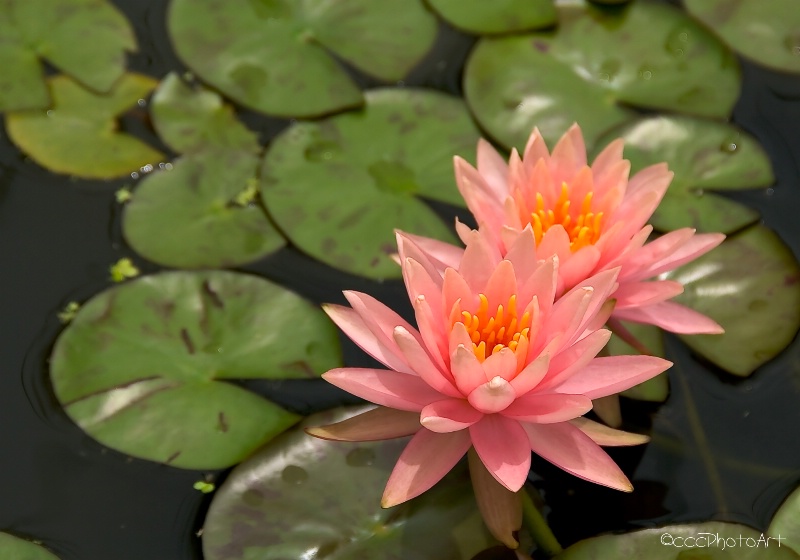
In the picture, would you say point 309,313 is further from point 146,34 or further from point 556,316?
point 146,34

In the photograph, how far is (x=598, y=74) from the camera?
2531mm

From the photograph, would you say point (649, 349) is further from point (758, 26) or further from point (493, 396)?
point (758, 26)

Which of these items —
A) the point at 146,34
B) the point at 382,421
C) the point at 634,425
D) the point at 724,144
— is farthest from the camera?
the point at 146,34

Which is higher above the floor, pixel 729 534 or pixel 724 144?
pixel 724 144

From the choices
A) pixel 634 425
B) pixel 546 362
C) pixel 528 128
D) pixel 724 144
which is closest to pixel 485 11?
pixel 528 128

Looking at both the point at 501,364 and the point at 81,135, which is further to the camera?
the point at 81,135

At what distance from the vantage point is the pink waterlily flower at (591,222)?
1.61 m

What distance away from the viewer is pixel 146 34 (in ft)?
8.68

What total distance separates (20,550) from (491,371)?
3.72 feet

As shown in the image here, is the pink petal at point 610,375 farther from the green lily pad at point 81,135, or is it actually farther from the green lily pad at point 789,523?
the green lily pad at point 81,135

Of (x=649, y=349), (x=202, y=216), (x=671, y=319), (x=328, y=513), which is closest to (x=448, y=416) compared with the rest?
(x=328, y=513)

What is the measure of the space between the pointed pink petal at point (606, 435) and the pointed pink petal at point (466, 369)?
0.25m

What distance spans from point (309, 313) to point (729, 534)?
1.14 m

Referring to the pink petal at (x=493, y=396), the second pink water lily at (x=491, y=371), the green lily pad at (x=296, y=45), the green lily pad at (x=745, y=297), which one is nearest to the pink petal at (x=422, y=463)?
the second pink water lily at (x=491, y=371)
